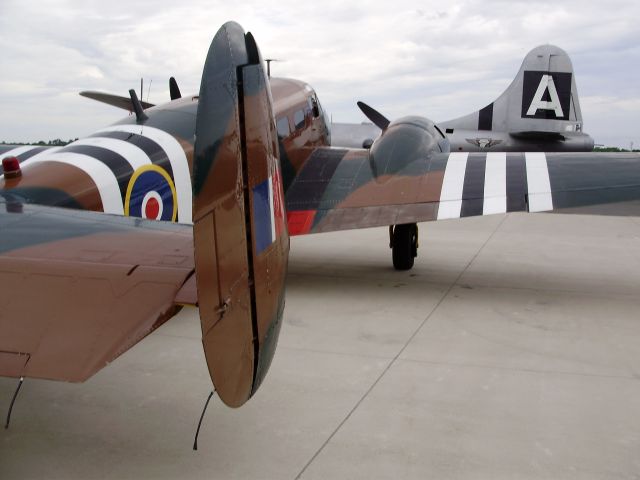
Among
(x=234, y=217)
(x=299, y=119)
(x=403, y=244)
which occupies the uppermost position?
(x=299, y=119)

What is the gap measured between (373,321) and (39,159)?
362 centimetres

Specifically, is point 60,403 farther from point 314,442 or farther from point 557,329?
point 557,329

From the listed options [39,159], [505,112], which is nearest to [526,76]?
[505,112]

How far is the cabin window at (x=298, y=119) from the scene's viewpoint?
10055 mm

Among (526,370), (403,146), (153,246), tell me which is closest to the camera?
(153,246)

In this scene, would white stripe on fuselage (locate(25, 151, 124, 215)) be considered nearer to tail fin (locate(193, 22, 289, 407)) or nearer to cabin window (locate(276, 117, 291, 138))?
tail fin (locate(193, 22, 289, 407))

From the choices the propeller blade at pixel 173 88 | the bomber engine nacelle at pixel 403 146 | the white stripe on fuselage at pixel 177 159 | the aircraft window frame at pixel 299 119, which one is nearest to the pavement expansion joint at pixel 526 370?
the white stripe on fuselage at pixel 177 159

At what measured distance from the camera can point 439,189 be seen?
862 centimetres

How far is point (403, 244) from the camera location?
9477 millimetres

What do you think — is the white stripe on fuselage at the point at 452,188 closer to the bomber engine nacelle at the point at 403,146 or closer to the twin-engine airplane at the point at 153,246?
the bomber engine nacelle at the point at 403,146

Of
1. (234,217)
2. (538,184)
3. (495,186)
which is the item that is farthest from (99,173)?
(538,184)

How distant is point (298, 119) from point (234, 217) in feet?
24.9

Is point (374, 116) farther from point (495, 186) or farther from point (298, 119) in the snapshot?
point (495, 186)

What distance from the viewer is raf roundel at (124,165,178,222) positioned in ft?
19.6
